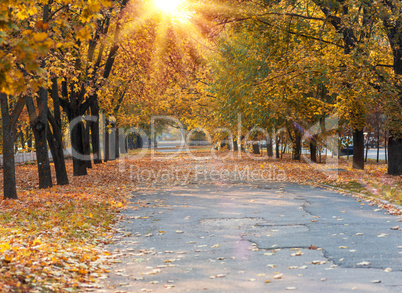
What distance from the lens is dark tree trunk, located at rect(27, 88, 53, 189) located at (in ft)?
55.9

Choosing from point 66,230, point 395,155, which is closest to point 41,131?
point 66,230

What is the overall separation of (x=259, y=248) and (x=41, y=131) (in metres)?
11.7

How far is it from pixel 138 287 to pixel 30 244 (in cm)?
267

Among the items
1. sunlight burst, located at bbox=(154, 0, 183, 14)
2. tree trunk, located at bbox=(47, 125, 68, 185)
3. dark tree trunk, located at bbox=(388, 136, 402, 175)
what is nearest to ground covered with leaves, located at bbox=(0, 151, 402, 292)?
dark tree trunk, located at bbox=(388, 136, 402, 175)

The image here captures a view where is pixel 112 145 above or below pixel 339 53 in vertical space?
below

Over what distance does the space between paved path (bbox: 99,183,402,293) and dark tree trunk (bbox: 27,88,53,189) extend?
596cm

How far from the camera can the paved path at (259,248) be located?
19.8 feet

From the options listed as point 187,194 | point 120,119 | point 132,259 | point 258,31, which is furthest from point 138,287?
point 120,119

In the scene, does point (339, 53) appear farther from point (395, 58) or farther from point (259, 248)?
point (259, 248)

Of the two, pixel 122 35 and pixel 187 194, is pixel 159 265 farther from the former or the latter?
pixel 122 35

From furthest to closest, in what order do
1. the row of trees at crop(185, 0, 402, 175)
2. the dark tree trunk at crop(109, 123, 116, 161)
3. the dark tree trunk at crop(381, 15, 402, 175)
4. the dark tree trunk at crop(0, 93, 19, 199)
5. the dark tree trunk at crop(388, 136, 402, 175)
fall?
the dark tree trunk at crop(109, 123, 116, 161)
the dark tree trunk at crop(388, 136, 402, 175)
the row of trees at crop(185, 0, 402, 175)
the dark tree trunk at crop(381, 15, 402, 175)
the dark tree trunk at crop(0, 93, 19, 199)

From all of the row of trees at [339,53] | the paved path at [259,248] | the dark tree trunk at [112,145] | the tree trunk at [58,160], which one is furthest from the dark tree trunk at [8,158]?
the dark tree trunk at [112,145]

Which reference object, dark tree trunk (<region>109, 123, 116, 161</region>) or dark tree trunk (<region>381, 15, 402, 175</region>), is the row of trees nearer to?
dark tree trunk (<region>381, 15, 402, 175</region>)

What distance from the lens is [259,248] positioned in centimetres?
797
